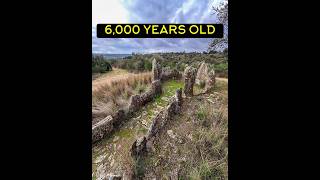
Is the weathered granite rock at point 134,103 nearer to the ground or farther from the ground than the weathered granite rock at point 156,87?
nearer to the ground

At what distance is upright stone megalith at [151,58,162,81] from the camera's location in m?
2.69

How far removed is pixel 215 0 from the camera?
8.54 feet

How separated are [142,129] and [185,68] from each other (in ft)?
2.21

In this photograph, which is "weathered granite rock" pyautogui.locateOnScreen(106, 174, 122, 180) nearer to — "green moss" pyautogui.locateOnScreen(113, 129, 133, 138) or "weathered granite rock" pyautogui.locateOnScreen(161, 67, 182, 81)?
"green moss" pyautogui.locateOnScreen(113, 129, 133, 138)

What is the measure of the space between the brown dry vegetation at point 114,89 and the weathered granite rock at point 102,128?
40 millimetres

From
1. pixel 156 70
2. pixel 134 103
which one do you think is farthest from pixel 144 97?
pixel 156 70

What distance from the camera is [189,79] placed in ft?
9.34

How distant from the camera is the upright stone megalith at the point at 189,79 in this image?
2812 mm

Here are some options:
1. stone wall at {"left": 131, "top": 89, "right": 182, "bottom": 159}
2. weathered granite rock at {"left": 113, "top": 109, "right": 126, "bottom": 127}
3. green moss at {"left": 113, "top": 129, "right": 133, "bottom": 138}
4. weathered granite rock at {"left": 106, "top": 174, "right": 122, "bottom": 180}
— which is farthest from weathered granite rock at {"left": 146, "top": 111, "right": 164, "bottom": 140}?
weathered granite rock at {"left": 106, "top": 174, "right": 122, "bottom": 180}

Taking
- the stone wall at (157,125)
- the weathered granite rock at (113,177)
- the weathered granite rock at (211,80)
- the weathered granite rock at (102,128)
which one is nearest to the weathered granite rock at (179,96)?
the stone wall at (157,125)

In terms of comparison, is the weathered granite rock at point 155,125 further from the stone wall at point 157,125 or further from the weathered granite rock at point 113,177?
the weathered granite rock at point 113,177

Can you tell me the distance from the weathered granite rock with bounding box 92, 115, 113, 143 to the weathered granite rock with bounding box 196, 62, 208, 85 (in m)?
0.88
